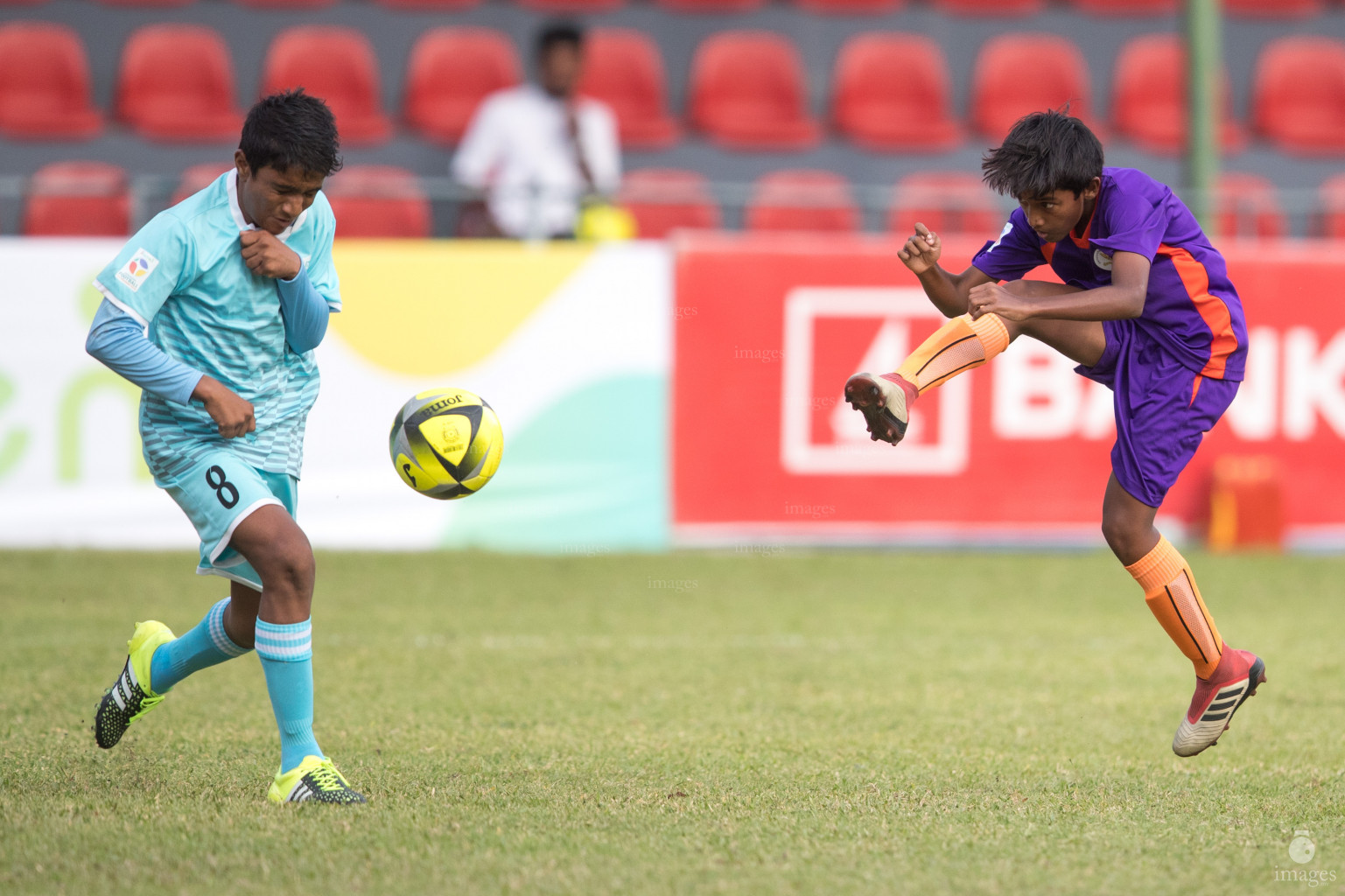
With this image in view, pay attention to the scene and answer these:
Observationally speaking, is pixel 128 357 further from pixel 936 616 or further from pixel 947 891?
pixel 936 616

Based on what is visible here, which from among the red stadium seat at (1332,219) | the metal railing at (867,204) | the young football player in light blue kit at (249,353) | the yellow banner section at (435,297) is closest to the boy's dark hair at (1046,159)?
the young football player in light blue kit at (249,353)

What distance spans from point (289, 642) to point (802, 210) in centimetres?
672

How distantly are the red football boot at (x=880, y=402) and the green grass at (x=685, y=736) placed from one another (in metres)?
1.02

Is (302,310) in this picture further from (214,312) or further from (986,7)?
(986,7)

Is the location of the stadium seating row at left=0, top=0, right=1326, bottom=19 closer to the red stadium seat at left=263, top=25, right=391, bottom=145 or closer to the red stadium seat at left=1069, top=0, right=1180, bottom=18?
the red stadium seat at left=1069, top=0, right=1180, bottom=18

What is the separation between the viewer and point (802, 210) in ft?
33.0

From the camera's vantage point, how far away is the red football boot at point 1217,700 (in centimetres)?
440

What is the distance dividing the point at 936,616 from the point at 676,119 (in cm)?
664

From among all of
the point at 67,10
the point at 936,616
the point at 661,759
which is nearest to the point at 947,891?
the point at 661,759

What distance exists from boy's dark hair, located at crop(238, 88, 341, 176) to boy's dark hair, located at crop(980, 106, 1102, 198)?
1768mm

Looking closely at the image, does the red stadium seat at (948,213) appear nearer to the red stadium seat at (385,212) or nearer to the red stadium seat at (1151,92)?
the red stadium seat at (385,212)

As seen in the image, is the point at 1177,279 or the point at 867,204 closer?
the point at 1177,279

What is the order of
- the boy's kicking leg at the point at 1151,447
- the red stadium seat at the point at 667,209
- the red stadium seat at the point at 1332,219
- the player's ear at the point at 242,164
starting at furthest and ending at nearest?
the red stadium seat at the point at 1332,219 < the red stadium seat at the point at 667,209 < the boy's kicking leg at the point at 1151,447 < the player's ear at the point at 242,164

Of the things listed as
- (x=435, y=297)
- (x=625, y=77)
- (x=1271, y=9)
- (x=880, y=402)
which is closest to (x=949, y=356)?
(x=880, y=402)
